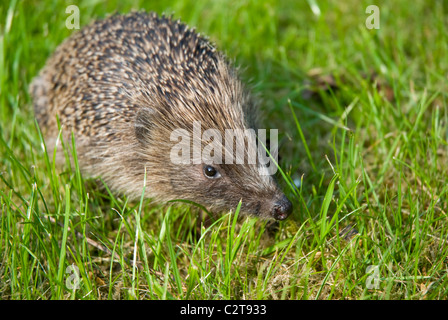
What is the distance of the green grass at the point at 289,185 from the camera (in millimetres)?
3385

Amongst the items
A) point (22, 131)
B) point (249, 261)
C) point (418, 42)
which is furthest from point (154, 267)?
point (418, 42)

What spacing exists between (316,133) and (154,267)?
2.51 meters

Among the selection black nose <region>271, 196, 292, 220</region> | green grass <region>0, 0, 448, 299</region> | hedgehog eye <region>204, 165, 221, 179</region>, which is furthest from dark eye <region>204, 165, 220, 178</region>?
black nose <region>271, 196, 292, 220</region>

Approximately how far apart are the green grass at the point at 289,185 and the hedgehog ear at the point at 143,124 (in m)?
0.60

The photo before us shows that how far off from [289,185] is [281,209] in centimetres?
23

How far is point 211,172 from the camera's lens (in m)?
3.84

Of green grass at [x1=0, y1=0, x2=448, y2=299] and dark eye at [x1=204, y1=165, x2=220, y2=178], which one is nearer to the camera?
green grass at [x1=0, y1=0, x2=448, y2=299]

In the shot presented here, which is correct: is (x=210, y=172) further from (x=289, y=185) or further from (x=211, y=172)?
(x=289, y=185)

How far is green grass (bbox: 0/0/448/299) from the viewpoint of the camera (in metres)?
3.38

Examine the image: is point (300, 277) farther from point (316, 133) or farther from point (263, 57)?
point (263, 57)

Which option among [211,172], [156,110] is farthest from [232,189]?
[156,110]

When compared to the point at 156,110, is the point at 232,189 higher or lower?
lower

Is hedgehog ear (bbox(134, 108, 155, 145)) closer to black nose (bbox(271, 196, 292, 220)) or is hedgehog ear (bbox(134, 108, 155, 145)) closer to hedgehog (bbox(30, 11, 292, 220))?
hedgehog (bbox(30, 11, 292, 220))

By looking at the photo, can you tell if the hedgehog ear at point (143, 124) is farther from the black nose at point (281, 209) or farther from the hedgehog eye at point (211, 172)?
the black nose at point (281, 209)
